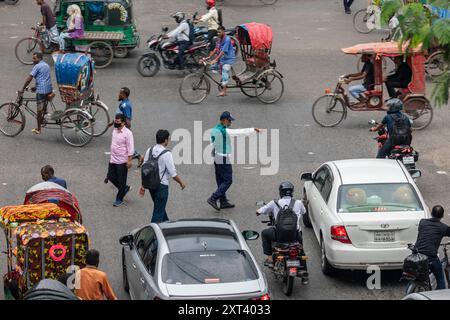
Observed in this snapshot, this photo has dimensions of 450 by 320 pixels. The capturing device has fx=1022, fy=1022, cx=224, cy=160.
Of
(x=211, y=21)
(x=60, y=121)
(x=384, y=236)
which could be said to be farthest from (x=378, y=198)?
(x=211, y=21)

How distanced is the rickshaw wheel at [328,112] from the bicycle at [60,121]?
4994 mm

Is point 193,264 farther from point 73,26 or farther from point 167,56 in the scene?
point 73,26

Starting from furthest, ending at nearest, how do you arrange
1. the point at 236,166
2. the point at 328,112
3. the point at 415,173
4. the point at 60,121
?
1. the point at 328,112
2. the point at 60,121
3. the point at 236,166
4. the point at 415,173

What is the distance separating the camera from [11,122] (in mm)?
21547

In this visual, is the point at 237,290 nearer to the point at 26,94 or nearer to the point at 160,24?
the point at 26,94

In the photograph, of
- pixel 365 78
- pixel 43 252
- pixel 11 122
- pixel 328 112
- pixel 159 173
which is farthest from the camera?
pixel 365 78

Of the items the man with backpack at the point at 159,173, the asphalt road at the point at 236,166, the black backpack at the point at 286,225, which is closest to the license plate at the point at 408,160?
the asphalt road at the point at 236,166

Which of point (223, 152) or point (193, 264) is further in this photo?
point (223, 152)

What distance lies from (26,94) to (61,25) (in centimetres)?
320

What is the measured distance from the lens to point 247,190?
18750mm

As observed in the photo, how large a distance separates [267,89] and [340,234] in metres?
10.3

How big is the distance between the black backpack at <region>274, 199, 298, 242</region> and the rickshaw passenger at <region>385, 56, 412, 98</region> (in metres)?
8.87

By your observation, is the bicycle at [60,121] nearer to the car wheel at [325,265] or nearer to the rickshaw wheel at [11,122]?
the rickshaw wheel at [11,122]
